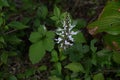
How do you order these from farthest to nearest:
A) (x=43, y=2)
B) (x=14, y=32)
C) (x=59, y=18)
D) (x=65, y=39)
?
(x=43, y=2) → (x=14, y=32) → (x=59, y=18) → (x=65, y=39)

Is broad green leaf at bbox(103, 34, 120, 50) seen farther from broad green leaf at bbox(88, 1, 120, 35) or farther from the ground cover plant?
broad green leaf at bbox(88, 1, 120, 35)

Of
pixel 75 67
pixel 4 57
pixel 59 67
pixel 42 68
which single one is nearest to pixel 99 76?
pixel 75 67

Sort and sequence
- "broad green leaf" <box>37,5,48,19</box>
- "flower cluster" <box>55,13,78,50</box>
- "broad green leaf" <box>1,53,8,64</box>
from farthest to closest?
"broad green leaf" <box>37,5,48,19</box> → "broad green leaf" <box>1,53,8,64</box> → "flower cluster" <box>55,13,78,50</box>

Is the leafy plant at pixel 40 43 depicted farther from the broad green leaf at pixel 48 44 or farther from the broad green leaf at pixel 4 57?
the broad green leaf at pixel 4 57

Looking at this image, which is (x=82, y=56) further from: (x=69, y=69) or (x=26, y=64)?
(x=26, y=64)

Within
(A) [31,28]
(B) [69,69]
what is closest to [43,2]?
(A) [31,28]

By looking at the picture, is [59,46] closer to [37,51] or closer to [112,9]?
[37,51]

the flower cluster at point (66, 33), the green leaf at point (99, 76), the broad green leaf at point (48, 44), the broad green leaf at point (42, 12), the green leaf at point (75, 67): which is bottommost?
the green leaf at point (99, 76)

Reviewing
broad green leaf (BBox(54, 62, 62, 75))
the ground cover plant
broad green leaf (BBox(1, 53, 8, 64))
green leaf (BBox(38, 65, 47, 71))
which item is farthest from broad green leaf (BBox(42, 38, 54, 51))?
broad green leaf (BBox(1, 53, 8, 64))

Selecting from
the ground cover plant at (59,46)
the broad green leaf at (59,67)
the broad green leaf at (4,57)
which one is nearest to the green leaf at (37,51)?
the ground cover plant at (59,46)
